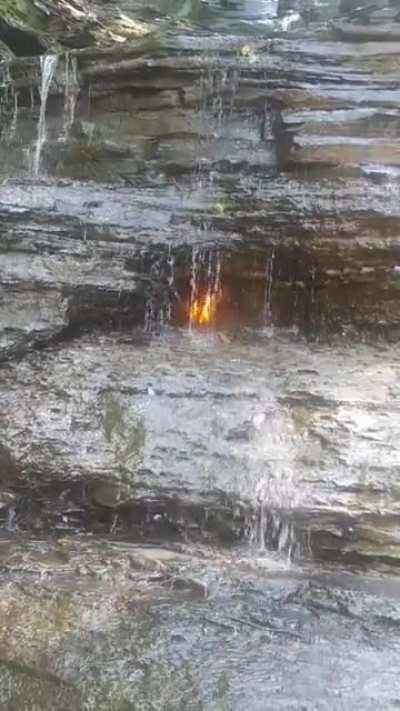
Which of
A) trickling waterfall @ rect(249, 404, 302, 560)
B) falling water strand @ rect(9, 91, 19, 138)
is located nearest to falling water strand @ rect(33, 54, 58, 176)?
falling water strand @ rect(9, 91, 19, 138)

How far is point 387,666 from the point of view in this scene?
328 cm

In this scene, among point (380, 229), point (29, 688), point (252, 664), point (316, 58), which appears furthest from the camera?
point (316, 58)

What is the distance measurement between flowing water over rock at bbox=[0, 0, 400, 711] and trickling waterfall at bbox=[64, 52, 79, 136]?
0.10 feet

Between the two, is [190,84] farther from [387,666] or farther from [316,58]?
[387,666]

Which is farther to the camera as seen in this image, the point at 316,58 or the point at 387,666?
the point at 316,58

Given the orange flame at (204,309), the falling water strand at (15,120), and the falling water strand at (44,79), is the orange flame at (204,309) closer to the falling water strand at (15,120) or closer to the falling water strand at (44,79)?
the falling water strand at (44,79)

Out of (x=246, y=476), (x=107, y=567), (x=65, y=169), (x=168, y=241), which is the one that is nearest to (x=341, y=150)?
(x=168, y=241)

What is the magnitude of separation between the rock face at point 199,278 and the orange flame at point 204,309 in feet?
0.04

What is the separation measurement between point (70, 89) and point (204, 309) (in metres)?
2.76

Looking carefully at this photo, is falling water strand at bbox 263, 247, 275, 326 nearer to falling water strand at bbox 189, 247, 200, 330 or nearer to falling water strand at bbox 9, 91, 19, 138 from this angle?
falling water strand at bbox 189, 247, 200, 330

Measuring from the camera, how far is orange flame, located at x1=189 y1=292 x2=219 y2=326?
6.25 m

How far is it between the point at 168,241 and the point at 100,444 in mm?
2069

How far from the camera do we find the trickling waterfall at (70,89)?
7363mm

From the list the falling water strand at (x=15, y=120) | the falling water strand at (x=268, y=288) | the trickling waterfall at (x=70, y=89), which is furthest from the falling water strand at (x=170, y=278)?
the falling water strand at (x=15, y=120)
